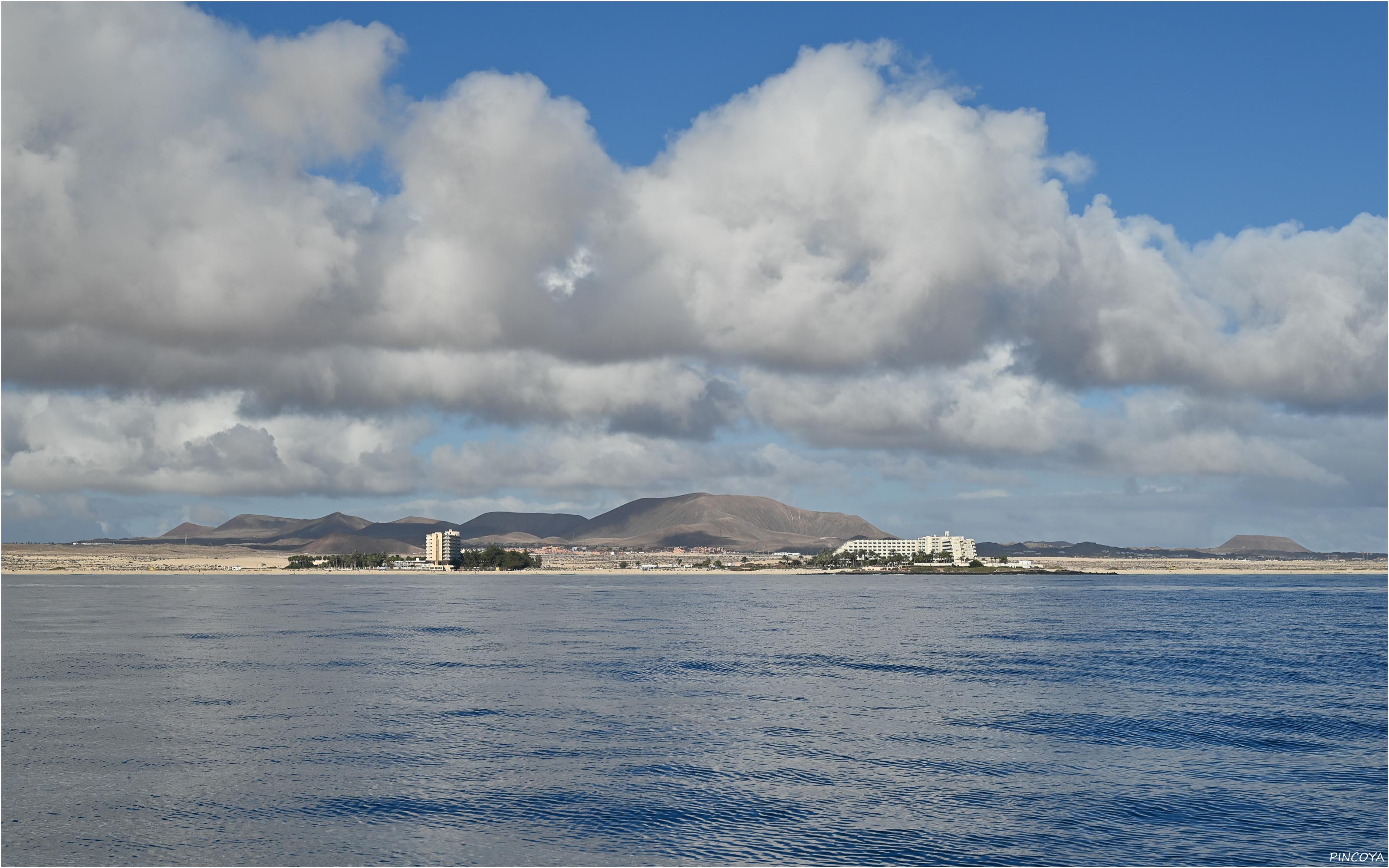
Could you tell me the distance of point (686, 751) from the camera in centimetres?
4312

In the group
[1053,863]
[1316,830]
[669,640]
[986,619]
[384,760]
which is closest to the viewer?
[1053,863]

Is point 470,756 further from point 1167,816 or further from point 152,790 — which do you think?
point 1167,816

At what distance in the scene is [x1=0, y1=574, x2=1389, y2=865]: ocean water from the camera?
3148 cm

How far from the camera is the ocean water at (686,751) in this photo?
31.5 m

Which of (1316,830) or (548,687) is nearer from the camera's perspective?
(1316,830)

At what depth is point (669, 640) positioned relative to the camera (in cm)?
9125

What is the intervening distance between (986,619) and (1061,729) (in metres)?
77.1

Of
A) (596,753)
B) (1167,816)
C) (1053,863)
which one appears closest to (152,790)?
(596,753)

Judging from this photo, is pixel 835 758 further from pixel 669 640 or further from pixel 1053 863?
pixel 669 640

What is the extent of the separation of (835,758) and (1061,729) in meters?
13.1

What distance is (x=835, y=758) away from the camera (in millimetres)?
41594

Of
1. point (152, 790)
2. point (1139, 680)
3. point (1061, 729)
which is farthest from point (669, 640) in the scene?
point (152, 790)

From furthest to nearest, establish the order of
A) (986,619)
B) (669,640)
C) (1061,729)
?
1. (986,619)
2. (669,640)
3. (1061,729)

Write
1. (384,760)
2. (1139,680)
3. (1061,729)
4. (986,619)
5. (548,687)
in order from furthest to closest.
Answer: (986,619) < (1139,680) < (548,687) < (1061,729) < (384,760)
